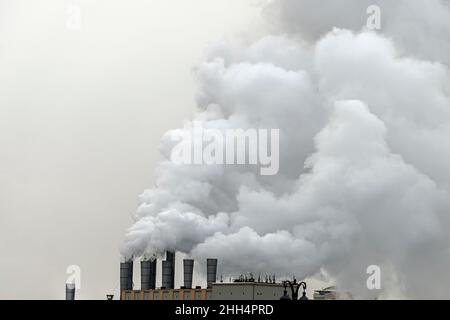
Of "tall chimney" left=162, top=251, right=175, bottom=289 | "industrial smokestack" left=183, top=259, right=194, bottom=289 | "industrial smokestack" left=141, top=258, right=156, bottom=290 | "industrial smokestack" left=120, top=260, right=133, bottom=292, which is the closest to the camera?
"industrial smokestack" left=183, top=259, right=194, bottom=289

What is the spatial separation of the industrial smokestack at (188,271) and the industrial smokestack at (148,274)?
23.2ft

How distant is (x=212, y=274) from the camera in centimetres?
13350

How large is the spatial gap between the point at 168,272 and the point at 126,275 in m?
10.3

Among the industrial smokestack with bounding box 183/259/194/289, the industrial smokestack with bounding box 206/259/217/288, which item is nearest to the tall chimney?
the industrial smokestack with bounding box 183/259/194/289

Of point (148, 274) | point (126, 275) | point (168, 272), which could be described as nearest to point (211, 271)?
point (168, 272)

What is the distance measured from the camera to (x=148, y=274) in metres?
144

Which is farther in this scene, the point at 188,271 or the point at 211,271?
the point at 188,271

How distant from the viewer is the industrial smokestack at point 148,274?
5664 inches

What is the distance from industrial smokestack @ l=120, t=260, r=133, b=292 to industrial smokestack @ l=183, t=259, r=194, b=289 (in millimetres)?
12726

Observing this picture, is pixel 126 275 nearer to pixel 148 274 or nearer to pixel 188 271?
pixel 148 274

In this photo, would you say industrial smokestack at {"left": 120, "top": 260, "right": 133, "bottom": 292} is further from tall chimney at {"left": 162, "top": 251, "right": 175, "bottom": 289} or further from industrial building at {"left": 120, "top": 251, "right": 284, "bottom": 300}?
tall chimney at {"left": 162, "top": 251, "right": 175, "bottom": 289}

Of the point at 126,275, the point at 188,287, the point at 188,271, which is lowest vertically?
the point at 188,287

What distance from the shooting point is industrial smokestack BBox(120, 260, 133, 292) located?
5817 inches
